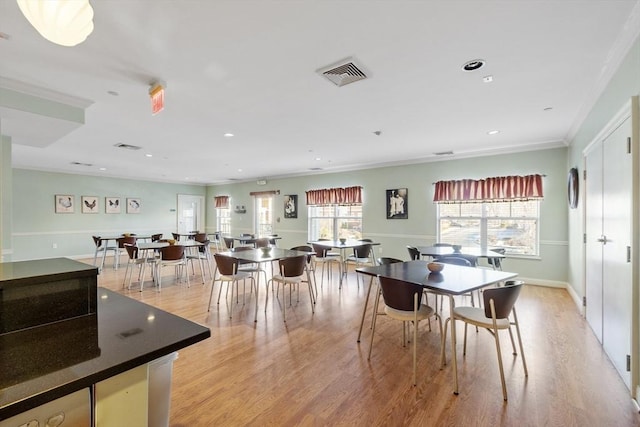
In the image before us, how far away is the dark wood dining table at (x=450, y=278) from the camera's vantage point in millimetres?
2110

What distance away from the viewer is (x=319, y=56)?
2297mm

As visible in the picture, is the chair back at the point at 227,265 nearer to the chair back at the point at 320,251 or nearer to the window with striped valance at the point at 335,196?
the chair back at the point at 320,251

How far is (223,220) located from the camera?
1077 centimetres

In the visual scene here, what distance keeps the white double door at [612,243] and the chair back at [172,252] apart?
214 inches

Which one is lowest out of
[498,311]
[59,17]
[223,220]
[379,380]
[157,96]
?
[379,380]

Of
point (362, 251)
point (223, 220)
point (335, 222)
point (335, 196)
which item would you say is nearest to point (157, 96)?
point (362, 251)

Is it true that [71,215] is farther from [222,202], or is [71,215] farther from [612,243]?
[612,243]

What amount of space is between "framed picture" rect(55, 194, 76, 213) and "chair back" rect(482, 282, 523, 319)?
10.0 metres

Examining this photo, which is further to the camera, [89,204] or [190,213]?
[190,213]

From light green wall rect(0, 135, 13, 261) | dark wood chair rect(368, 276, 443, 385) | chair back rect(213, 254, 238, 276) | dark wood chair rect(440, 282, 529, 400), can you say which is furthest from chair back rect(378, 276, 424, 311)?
light green wall rect(0, 135, 13, 261)

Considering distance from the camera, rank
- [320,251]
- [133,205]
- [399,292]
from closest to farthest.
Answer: [399,292] → [320,251] → [133,205]

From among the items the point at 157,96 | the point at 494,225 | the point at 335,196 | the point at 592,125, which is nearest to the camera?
the point at 157,96

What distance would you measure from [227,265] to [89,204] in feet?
24.0

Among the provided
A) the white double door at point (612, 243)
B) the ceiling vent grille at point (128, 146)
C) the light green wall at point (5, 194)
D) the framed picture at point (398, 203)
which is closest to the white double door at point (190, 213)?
the ceiling vent grille at point (128, 146)
